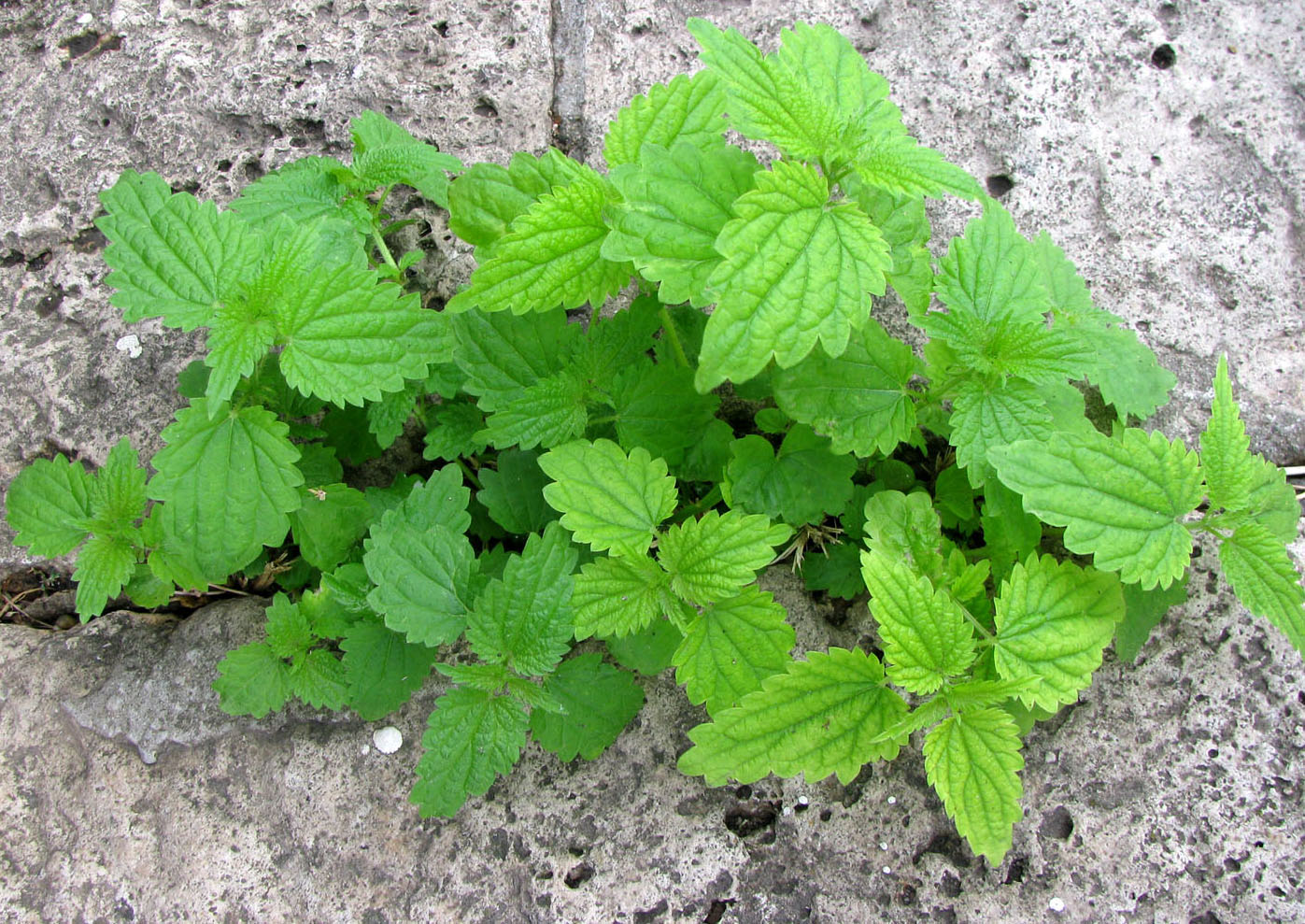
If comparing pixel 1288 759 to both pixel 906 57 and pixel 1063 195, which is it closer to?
pixel 1063 195

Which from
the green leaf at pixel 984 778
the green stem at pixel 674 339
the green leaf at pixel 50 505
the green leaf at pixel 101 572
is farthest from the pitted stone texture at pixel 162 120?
the green leaf at pixel 984 778

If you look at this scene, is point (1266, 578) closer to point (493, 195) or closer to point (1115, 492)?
point (1115, 492)

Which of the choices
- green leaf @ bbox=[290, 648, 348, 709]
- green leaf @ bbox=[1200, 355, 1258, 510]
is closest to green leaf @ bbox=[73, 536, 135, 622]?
green leaf @ bbox=[290, 648, 348, 709]

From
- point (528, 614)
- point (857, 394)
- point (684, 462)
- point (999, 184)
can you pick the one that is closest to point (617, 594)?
point (528, 614)

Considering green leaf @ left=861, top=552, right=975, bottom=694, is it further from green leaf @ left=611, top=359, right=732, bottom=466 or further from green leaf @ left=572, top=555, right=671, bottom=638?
green leaf @ left=611, top=359, right=732, bottom=466

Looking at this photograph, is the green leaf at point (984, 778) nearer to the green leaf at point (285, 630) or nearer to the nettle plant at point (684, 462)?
the nettle plant at point (684, 462)
